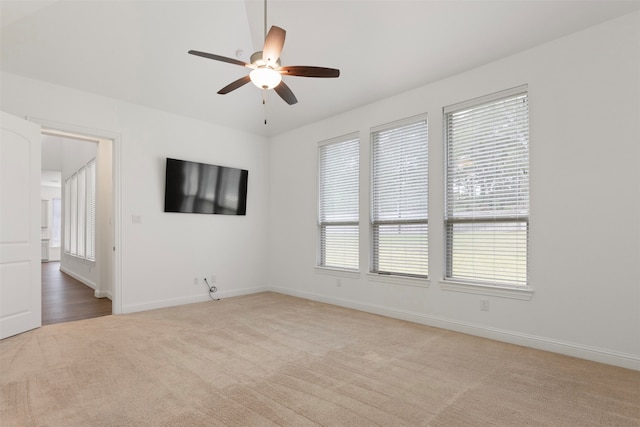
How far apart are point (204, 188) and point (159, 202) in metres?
0.73

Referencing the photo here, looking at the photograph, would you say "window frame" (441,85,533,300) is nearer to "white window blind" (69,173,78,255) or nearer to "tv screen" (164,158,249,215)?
"tv screen" (164,158,249,215)

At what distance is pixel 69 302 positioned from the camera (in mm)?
5367

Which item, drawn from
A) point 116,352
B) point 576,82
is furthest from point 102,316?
point 576,82

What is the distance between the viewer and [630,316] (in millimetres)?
2785

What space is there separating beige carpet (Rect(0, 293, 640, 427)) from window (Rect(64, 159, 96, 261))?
3.62m

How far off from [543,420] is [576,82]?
113 inches

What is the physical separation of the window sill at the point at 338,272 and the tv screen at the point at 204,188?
5.78 ft

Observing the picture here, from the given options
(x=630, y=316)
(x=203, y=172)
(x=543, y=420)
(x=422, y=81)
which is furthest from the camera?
(x=203, y=172)

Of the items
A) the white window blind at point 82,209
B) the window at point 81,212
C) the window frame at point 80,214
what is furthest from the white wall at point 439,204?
the white window blind at point 82,209

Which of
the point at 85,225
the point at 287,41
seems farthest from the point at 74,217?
the point at 287,41

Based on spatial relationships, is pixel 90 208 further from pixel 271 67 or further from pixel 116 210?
pixel 271 67

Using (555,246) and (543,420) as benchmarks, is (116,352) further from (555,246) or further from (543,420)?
(555,246)

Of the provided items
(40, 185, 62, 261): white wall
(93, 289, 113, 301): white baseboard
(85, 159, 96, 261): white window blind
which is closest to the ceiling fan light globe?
(93, 289, 113, 301): white baseboard

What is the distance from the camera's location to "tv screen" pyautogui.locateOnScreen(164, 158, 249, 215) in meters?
5.07
